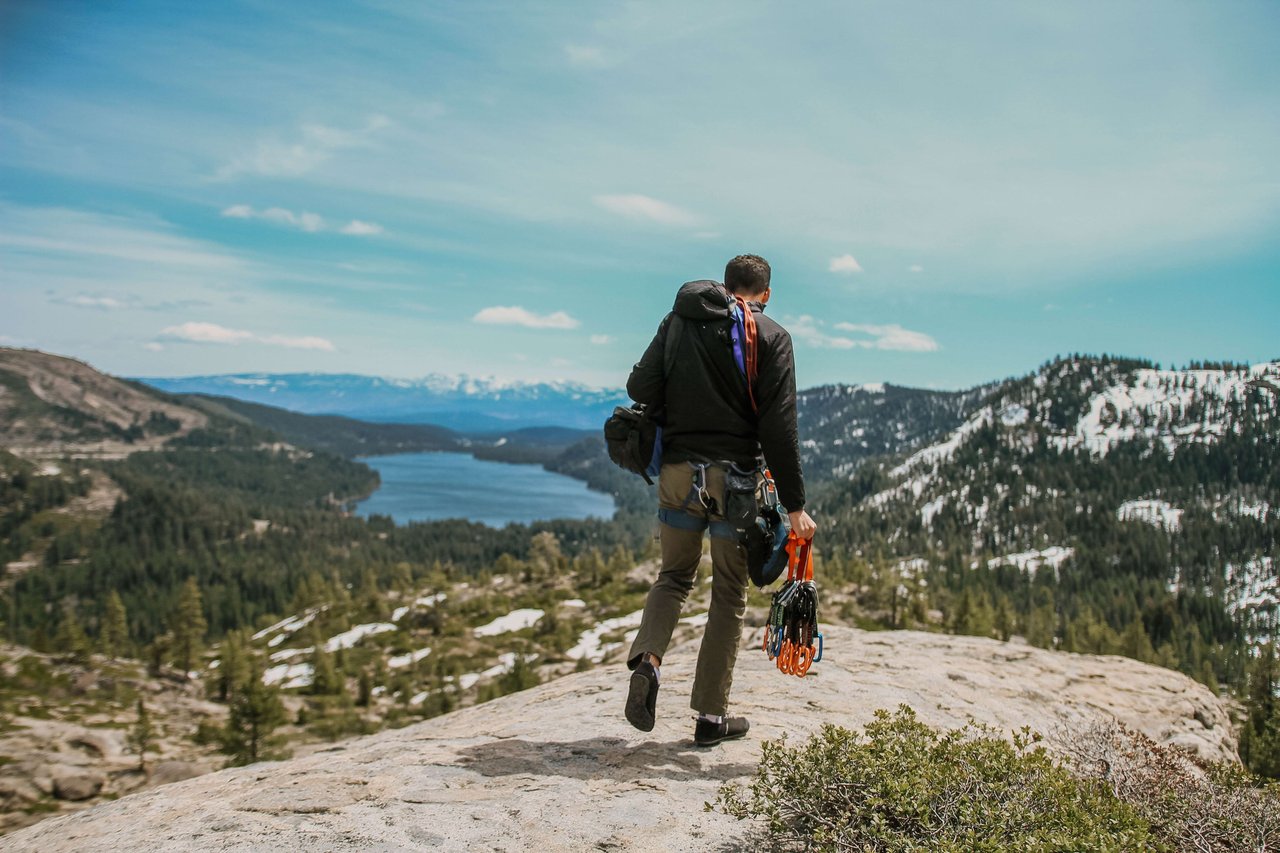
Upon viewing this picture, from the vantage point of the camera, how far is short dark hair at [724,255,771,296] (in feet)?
23.4

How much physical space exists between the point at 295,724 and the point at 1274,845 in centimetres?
7218

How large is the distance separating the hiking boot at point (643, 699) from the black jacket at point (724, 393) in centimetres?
223

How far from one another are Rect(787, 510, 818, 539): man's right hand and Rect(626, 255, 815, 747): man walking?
0.04ft

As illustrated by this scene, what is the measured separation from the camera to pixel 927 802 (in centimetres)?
486

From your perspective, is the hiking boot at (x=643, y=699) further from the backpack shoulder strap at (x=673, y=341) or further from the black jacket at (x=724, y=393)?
the backpack shoulder strap at (x=673, y=341)

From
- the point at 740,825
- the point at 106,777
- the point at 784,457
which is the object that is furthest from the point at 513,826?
the point at 106,777

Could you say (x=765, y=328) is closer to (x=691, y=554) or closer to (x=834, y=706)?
(x=691, y=554)

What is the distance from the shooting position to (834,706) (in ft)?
30.3

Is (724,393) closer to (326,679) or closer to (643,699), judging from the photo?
(643,699)

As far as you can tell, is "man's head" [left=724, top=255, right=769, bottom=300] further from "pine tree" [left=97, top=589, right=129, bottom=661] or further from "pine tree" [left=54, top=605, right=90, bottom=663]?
"pine tree" [left=97, top=589, right=129, bottom=661]

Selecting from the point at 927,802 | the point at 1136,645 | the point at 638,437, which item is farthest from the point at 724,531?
the point at 1136,645

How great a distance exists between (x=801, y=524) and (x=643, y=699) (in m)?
2.40

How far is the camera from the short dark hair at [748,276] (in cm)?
714

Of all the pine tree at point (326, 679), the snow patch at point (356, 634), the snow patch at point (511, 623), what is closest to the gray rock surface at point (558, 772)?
the pine tree at point (326, 679)
